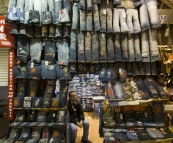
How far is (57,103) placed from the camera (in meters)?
2.87

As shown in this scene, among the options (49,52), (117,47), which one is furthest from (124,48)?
(49,52)

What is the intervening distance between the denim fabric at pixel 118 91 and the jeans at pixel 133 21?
0.94m

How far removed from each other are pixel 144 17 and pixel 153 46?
0.52 m

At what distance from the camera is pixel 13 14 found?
2.70m

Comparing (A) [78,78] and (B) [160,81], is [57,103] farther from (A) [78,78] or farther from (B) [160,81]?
(A) [78,78]

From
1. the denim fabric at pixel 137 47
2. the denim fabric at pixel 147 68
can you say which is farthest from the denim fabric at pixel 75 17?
the denim fabric at pixel 147 68

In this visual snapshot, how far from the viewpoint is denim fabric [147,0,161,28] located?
2812 mm

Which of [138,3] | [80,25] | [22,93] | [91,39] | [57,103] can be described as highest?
[138,3]

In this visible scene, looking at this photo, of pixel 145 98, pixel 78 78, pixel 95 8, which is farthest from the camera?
pixel 78 78

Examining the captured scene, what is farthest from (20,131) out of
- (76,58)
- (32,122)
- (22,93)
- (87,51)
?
(87,51)

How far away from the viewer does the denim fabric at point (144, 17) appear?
2834 millimetres

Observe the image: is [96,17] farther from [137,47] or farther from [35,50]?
[35,50]

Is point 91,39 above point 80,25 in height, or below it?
below

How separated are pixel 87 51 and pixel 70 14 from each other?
722 millimetres
